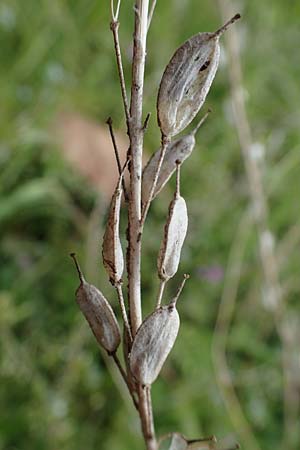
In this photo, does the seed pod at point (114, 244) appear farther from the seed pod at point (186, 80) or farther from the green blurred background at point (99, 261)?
the green blurred background at point (99, 261)

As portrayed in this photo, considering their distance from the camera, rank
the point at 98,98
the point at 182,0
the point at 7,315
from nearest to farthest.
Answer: the point at 7,315 < the point at 98,98 < the point at 182,0

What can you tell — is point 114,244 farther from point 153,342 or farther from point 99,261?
point 99,261

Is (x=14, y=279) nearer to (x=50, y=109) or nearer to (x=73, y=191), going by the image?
(x=73, y=191)

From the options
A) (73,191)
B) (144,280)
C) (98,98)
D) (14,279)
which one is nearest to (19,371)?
(14,279)

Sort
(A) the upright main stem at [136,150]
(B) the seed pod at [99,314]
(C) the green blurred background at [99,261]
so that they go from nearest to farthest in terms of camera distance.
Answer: (A) the upright main stem at [136,150], (B) the seed pod at [99,314], (C) the green blurred background at [99,261]

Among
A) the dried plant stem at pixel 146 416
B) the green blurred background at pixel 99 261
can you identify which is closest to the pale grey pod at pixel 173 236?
the dried plant stem at pixel 146 416
